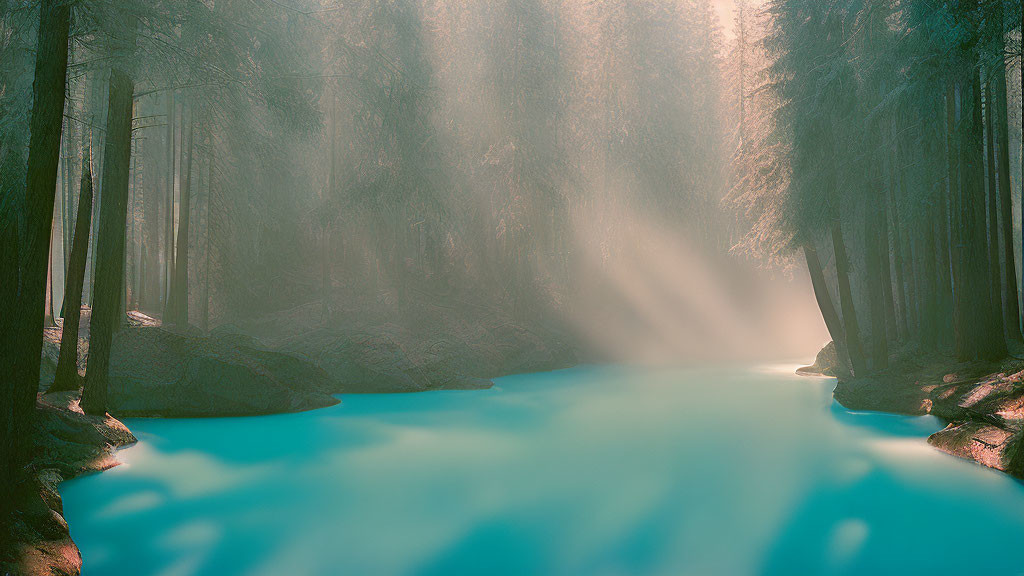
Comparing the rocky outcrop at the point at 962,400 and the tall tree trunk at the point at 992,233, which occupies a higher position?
the tall tree trunk at the point at 992,233

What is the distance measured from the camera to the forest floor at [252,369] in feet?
14.4

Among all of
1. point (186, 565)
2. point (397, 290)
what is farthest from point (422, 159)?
point (186, 565)

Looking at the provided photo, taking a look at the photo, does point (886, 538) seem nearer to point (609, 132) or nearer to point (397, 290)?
point (397, 290)

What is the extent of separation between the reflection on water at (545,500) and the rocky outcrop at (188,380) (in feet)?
1.53

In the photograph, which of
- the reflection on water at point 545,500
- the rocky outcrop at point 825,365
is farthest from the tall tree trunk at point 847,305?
the rocky outcrop at point 825,365

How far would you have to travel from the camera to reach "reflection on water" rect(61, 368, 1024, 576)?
4.52 meters

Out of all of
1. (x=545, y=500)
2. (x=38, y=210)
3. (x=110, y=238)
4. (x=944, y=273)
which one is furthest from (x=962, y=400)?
(x=110, y=238)

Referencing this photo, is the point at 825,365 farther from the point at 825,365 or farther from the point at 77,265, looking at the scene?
the point at 77,265

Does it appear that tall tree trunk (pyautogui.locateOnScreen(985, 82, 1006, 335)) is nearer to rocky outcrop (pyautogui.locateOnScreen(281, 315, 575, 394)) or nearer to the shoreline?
the shoreline

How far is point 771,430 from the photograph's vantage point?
952 cm

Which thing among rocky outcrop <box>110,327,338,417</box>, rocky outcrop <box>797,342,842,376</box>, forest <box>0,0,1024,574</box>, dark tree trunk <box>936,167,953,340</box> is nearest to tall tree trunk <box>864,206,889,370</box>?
forest <box>0,0,1024,574</box>

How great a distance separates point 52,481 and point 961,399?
387 inches

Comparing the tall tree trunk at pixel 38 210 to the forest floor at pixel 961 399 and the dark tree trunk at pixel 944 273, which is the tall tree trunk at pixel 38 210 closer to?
the forest floor at pixel 961 399

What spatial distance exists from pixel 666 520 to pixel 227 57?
22.5 ft
